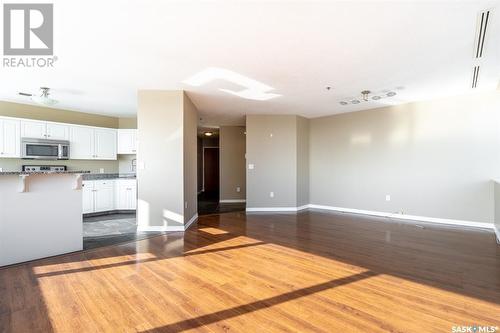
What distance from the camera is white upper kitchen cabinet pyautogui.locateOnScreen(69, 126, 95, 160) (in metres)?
5.43

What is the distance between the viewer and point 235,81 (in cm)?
374

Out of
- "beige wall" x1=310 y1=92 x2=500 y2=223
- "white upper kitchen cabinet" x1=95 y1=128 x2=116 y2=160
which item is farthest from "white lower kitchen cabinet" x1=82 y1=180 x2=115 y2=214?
"beige wall" x1=310 y1=92 x2=500 y2=223

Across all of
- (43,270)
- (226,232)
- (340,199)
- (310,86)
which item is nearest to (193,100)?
(310,86)

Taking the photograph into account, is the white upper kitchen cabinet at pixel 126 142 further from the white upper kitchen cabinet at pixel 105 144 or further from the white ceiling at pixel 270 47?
the white ceiling at pixel 270 47

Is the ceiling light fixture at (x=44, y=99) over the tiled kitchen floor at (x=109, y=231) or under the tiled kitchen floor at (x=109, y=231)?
over

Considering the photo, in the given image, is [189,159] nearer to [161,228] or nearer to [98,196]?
[161,228]

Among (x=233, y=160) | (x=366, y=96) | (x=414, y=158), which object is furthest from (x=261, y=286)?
(x=233, y=160)

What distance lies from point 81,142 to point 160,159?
2824mm

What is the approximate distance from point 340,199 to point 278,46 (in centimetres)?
456

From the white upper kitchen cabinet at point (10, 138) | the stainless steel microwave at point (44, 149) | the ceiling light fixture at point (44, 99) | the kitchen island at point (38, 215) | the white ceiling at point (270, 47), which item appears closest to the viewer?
the white ceiling at point (270, 47)

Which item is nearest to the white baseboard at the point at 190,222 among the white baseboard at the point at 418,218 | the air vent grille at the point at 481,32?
the white baseboard at the point at 418,218

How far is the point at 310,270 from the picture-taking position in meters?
2.58

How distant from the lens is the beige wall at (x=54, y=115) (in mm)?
4855
